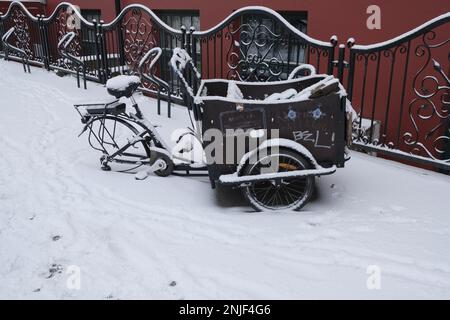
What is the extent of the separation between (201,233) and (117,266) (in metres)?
0.78

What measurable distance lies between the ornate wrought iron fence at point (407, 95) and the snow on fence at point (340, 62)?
1 centimetres

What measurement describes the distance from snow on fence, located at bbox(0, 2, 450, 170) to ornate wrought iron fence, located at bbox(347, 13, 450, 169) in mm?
13

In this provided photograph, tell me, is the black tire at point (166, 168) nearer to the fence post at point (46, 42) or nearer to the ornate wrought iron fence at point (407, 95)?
the ornate wrought iron fence at point (407, 95)

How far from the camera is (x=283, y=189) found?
4.09 meters

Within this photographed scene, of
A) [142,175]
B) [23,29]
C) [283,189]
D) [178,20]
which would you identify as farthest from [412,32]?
[23,29]

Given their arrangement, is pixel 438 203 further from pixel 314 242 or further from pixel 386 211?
pixel 314 242

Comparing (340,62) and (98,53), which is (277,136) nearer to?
(340,62)

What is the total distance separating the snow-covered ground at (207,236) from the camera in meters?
2.80

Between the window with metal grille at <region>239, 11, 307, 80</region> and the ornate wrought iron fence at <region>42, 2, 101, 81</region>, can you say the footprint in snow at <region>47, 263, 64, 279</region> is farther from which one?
the ornate wrought iron fence at <region>42, 2, 101, 81</region>

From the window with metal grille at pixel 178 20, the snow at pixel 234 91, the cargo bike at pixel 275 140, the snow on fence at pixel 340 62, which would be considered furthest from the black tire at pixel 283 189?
the window with metal grille at pixel 178 20

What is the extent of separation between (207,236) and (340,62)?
3132 millimetres

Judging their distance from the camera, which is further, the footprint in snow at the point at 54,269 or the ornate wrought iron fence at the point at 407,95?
the ornate wrought iron fence at the point at 407,95

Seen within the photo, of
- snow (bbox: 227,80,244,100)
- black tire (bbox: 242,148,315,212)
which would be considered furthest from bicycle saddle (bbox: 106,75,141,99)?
black tire (bbox: 242,148,315,212)
